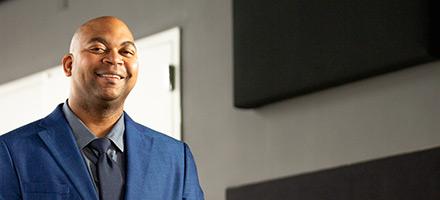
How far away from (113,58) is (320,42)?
1813mm

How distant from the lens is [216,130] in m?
3.44

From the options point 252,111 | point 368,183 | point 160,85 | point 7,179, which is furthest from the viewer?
point 160,85

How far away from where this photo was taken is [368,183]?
9.36ft

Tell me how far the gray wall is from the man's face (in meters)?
1.64

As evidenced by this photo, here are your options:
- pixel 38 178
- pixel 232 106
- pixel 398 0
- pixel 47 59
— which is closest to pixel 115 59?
pixel 38 178

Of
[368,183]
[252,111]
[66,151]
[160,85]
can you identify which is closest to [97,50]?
[66,151]

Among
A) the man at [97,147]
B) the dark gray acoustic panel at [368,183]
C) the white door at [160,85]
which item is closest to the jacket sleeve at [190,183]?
the man at [97,147]

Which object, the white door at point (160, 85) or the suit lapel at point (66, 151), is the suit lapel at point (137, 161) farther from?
the white door at point (160, 85)

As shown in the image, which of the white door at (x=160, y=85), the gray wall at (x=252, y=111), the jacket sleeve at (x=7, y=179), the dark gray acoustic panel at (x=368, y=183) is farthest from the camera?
the white door at (x=160, y=85)

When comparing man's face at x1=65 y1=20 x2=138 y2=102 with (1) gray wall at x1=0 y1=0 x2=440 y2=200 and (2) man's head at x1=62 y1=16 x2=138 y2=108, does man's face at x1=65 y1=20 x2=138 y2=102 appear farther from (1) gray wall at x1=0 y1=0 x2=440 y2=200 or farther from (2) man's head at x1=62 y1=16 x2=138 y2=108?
(1) gray wall at x1=0 y1=0 x2=440 y2=200

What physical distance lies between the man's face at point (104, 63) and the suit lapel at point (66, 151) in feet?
0.16

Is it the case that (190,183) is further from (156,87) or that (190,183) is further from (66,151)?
(156,87)

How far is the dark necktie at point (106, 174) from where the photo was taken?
1.20m

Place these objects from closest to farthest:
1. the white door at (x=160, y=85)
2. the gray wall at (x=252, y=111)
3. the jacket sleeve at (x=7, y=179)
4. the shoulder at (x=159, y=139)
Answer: the jacket sleeve at (x=7, y=179) < the shoulder at (x=159, y=139) < the gray wall at (x=252, y=111) < the white door at (x=160, y=85)
